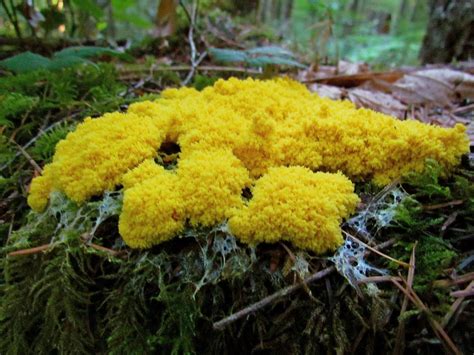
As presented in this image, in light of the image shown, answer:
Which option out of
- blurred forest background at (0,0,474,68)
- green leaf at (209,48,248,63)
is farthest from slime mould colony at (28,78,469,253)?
blurred forest background at (0,0,474,68)

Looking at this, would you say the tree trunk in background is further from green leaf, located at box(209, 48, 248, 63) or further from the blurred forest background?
green leaf, located at box(209, 48, 248, 63)

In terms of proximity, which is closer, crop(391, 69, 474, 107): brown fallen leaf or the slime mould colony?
the slime mould colony

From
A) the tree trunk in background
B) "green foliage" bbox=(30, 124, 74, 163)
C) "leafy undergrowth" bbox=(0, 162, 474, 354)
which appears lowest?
"leafy undergrowth" bbox=(0, 162, 474, 354)

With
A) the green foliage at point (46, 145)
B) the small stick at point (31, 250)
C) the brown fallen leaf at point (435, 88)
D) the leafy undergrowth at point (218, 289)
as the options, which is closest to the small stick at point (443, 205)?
the leafy undergrowth at point (218, 289)

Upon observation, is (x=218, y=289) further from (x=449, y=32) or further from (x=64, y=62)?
(x=449, y=32)

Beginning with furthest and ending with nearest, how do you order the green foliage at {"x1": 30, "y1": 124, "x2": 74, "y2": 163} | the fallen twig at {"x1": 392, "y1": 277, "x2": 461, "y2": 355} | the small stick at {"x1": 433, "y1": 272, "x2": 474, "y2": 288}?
1. the green foliage at {"x1": 30, "y1": 124, "x2": 74, "y2": 163}
2. the small stick at {"x1": 433, "y1": 272, "x2": 474, "y2": 288}
3. the fallen twig at {"x1": 392, "y1": 277, "x2": 461, "y2": 355}

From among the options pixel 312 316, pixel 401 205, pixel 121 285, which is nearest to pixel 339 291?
pixel 312 316

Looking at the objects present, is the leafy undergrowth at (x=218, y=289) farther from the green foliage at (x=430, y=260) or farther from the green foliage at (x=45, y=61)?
the green foliage at (x=45, y=61)

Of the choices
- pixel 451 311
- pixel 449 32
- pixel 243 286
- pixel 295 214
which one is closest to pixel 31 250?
pixel 243 286
